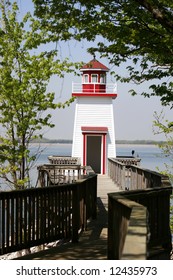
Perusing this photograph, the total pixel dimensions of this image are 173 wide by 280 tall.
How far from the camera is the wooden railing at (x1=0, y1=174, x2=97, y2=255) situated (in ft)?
27.2

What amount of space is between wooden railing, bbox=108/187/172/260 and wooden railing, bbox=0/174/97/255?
6.37 ft

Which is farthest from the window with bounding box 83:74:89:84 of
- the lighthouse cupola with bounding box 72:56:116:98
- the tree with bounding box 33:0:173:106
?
the tree with bounding box 33:0:173:106

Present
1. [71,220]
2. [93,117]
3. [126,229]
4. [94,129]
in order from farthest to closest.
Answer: [93,117], [94,129], [71,220], [126,229]

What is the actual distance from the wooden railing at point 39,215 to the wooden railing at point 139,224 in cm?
194

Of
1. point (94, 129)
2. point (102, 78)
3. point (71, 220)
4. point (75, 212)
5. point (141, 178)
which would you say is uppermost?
point (102, 78)

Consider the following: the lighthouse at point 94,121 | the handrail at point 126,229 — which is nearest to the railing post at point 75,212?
the handrail at point 126,229

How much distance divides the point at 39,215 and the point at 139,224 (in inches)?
170

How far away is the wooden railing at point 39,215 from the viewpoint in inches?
326

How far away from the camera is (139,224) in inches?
197

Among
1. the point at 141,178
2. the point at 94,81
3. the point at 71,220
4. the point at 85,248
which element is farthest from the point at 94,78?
the point at 85,248

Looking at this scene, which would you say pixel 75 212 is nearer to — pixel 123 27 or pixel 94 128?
pixel 123 27

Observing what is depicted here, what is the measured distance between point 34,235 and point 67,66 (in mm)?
13659

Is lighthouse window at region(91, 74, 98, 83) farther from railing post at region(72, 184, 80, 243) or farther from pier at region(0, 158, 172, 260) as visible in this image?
railing post at region(72, 184, 80, 243)

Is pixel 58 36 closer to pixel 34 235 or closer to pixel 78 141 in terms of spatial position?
pixel 34 235
